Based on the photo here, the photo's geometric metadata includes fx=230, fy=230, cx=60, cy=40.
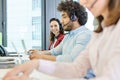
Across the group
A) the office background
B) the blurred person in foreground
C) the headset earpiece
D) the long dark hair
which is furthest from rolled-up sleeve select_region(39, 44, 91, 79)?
the office background

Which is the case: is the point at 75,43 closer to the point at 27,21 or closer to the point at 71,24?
the point at 71,24

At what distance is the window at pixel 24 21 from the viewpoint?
4191 mm

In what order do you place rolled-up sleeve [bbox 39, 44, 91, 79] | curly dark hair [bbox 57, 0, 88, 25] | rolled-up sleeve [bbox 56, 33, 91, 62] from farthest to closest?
curly dark hair [bbox 57, 0, 88, 25]
rolled-up sleeve [bbox 56, 33, 91, 62]
rolled-up sleeve [bbox 39, 44, 91, 79]

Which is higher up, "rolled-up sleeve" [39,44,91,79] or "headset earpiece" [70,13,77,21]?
"headset earpiece" [70,13,77,21]

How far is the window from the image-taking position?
419 cm

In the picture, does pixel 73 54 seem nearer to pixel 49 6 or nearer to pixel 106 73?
pixel 106 73

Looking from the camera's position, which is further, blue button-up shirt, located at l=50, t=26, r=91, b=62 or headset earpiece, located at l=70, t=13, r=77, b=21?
headset earpiece, located at l=70, t=13, r=77, b=21

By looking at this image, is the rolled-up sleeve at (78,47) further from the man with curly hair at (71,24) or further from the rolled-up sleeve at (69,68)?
the rolled-up sleeve at (69,68)

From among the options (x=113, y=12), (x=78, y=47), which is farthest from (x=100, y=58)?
(x=78, y=47)

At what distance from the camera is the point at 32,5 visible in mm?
4301

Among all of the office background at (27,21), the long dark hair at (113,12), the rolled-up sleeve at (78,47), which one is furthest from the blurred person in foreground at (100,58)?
the office background at (27,21)

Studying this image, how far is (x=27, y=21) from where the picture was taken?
4250 millimetres


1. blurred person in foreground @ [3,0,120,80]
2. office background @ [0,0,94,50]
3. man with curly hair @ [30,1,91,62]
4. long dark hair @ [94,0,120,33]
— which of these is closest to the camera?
blurred person in foreground @ [3,0,120,80]

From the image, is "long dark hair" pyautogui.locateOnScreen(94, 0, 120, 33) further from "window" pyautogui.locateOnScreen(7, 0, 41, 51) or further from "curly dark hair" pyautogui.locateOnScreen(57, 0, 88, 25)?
"window" pyautogui.locateOnScreen(7, 0, 41, 51)
